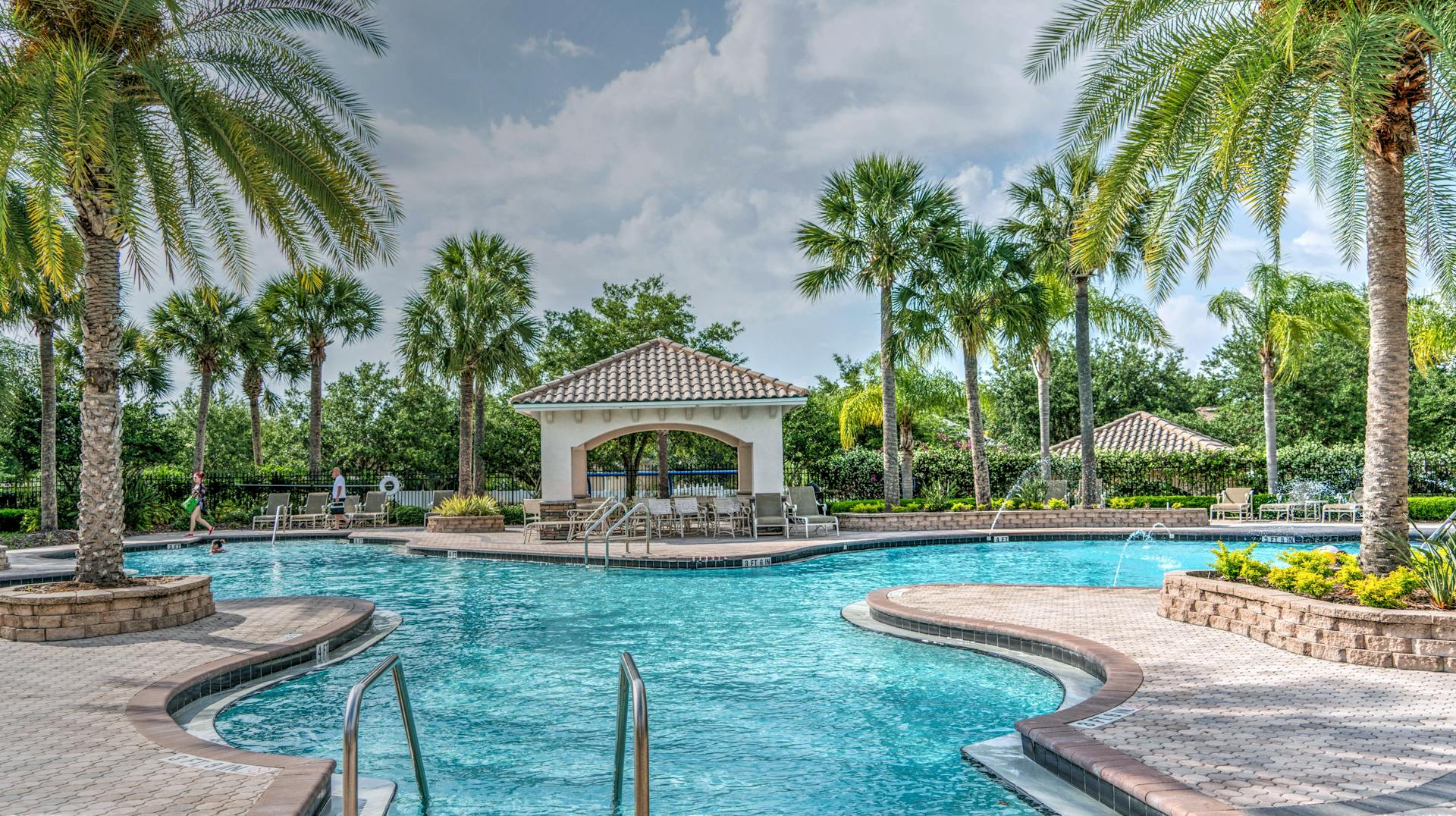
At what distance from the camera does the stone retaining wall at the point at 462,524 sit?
2159cm

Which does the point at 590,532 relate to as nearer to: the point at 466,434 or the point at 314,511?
the point at 466,434

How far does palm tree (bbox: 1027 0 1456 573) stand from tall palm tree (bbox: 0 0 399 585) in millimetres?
7766

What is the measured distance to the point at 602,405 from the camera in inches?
802

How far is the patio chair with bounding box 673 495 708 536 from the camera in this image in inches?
765

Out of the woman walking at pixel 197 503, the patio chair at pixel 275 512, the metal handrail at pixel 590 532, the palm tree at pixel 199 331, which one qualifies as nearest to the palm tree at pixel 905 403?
the metal handrail at pixel 590 532

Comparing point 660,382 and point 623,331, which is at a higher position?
point 623,331

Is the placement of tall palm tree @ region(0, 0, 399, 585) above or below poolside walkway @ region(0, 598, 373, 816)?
above

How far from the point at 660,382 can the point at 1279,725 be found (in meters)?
17.2

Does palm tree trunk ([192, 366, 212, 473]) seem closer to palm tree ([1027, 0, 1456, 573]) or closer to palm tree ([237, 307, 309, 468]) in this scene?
palm tree ([237, 307, 309, 468])

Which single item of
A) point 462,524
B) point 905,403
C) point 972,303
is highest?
point 972,303

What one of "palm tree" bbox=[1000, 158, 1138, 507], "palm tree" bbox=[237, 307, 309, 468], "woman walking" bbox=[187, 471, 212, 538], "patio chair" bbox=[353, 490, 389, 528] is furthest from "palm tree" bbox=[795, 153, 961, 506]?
"palm tree" bbox=[237, 307, 309, 468]

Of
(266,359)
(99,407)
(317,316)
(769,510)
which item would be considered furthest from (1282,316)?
(266,359)

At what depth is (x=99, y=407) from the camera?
9117 mm

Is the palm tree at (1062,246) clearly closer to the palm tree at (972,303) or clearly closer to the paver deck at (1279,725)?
the palm tree at (972,303)
